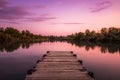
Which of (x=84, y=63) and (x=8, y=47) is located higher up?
(x=8, y=47)

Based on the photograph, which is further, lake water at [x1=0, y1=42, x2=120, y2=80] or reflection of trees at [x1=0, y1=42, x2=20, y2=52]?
reflection of trees at [x1=0, y1=42, x2=20, y2=52]

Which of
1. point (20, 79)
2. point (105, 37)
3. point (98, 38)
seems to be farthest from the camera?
point (98, 38)

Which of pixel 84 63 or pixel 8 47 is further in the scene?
pixel 8 47

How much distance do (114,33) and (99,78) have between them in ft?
217

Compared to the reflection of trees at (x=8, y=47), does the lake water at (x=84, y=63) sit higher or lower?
lower

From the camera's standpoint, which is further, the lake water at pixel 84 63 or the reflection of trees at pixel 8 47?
the reflection of trees at pixel 8 47

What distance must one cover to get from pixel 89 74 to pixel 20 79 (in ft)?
17.2

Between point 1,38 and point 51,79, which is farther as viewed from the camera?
point 1,38

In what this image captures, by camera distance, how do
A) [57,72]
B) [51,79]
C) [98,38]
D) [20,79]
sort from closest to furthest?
[51,79] < [57,72] < [20,79] < [98,38]

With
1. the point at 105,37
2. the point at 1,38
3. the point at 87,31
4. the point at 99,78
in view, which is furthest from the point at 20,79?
the point at 87,31

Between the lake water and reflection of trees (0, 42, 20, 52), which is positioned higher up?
reflection of trees (0, 42, 20, 52)

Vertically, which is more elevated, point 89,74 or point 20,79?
point 89,74

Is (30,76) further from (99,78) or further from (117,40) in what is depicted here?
(117,40)

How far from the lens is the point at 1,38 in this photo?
73.8 meters
